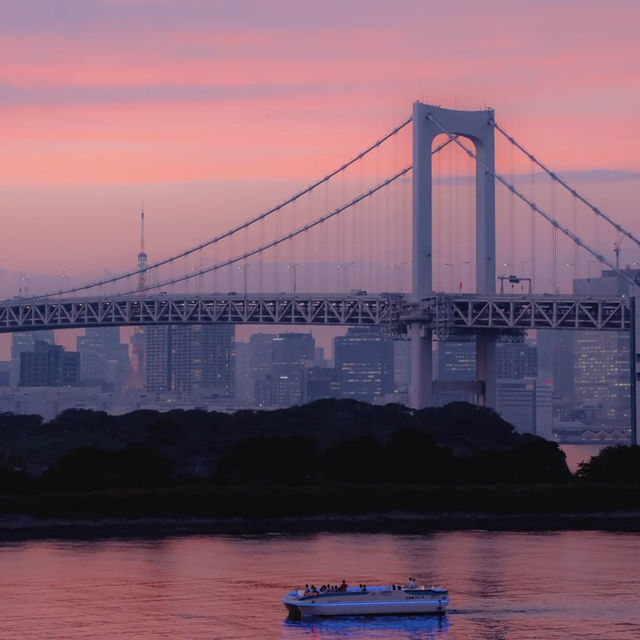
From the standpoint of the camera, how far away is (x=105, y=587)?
163 ft

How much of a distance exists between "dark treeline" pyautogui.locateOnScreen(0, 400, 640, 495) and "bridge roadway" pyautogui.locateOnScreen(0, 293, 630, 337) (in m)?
4.69

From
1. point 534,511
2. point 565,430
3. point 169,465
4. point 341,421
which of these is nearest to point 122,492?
point 169,465

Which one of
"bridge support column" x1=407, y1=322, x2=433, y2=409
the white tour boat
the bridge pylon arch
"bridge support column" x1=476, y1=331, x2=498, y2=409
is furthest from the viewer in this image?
"bridge support column" x1=476, y1=331, x2=498, y2=409

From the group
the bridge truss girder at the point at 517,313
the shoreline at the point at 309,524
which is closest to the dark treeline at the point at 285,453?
the shoreline at the point at 309,524

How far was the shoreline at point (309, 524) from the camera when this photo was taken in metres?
63.4

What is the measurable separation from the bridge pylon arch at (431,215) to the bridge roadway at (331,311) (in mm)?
1055

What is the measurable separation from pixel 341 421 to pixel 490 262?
33.8ft

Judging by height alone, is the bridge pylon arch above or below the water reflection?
above

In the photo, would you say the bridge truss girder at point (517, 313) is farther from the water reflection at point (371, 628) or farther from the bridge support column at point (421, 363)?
the water reflection at point (371, 628)

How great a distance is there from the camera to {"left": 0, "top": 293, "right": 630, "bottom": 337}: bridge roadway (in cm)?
9000

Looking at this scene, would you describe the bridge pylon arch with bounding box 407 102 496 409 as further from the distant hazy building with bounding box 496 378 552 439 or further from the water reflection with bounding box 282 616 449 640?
the distant hazy building with bounding box 496 378 552 439

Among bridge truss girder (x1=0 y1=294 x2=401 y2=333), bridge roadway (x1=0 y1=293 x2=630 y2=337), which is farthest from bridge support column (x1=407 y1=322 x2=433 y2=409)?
bridge truss girder (x1=0 y1=294 x2=401 y2=333)

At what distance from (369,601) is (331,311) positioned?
55.1 meters

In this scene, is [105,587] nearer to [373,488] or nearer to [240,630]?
[240,630]
